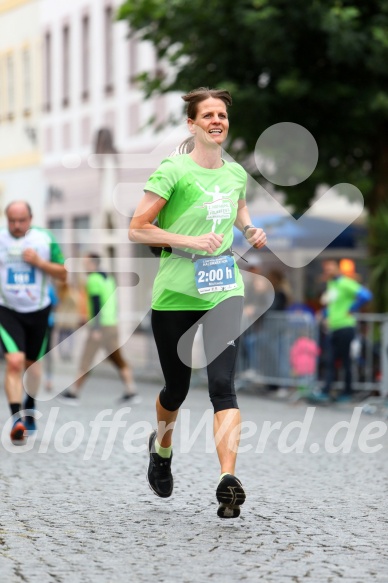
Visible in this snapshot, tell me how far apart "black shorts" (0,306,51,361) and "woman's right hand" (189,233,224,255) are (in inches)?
161

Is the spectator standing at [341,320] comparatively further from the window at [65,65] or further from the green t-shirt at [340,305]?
the window at [65,65]

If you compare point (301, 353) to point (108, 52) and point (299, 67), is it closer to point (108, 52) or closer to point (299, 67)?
point (299, 67)

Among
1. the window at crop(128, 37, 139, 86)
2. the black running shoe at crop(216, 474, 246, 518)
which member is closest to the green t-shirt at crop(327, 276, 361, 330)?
the black running shoe at crop(216, 474, 246, 518)

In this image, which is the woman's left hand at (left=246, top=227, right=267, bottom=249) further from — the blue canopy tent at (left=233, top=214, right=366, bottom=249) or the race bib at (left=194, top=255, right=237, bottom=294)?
the blue canopy tent at (left=233, top=214, right=366, bottom=249)

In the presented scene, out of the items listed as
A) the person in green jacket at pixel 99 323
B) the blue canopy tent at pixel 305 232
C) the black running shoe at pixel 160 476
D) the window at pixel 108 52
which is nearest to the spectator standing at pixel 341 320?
the person in green jacket at pixel 99 323

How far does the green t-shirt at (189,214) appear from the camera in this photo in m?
7.37

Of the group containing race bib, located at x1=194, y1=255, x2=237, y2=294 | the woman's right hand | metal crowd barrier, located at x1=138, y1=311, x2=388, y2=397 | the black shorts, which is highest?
the woman's right hand

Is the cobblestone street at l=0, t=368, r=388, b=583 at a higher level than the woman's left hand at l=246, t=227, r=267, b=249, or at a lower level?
lower

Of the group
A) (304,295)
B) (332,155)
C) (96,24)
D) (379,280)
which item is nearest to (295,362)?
(379,280)

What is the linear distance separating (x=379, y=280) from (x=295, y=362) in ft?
4.65

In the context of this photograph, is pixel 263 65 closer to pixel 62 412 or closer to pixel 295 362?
pixel 295 362

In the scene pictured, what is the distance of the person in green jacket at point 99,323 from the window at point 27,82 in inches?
1016

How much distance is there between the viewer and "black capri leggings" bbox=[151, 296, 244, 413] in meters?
7.25

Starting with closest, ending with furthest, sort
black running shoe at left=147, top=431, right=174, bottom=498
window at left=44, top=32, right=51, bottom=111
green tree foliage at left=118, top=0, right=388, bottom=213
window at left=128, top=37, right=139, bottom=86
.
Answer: black running shoe at left=147, top=431, right=174, bottom=498 < green tree foliage at left=118, top=0, right=388, bottom=213 < window at left=128, top=37, right=139, bottom=86 < window at left=44, top=32, right=51, bottom=111
